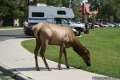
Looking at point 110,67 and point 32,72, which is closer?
point 32,72

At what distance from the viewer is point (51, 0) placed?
9831 cm

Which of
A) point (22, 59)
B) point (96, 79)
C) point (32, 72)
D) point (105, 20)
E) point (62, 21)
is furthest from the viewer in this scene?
point (105, 20)

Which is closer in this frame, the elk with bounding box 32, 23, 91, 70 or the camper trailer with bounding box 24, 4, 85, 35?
the elk with bounding box 32, 23, 91, 70

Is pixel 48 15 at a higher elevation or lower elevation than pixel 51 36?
lower

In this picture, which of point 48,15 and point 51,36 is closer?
point 51,36

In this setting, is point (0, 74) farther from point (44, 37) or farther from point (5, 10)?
point (5, 10)

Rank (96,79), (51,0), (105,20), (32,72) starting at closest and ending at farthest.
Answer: (96,79) → (32,72) → (51,0) → (105,20)

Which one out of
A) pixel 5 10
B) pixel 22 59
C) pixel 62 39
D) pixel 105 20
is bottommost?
pixel 105 20

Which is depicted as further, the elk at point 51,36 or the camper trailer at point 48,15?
the camper trailer at point 48,15

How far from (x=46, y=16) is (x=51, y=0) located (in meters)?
56.0

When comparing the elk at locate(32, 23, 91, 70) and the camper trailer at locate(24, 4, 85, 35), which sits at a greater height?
the elk at locate(32, 23, 91, 70)

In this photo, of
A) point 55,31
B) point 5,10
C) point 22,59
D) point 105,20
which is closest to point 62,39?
point 55,31

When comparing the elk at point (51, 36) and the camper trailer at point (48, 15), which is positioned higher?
the elk at point (51, 36)

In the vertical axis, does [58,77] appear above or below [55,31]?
below
